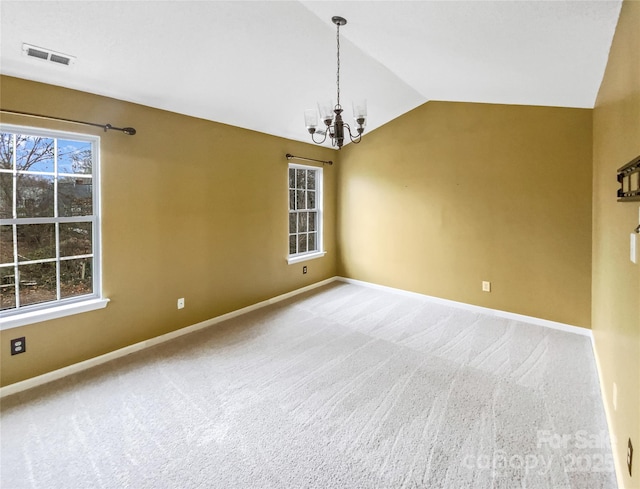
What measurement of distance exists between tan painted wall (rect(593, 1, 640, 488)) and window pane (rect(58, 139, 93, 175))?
3.66m

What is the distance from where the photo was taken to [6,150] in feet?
8.05

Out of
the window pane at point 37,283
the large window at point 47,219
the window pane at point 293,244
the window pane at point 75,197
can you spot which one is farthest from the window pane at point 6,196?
the window pane at point 293,244

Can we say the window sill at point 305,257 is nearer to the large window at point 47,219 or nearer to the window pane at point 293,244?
the window pane at point 293,244

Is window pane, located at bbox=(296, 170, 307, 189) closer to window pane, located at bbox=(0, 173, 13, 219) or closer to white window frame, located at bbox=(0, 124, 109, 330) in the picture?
white window frame, located at bbox=(0, 124, 109, 330)

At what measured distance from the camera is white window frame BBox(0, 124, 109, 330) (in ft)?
8.10

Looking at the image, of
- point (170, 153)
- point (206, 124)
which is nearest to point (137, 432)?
point (170, 153)

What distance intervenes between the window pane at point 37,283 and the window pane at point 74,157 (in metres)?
0.82

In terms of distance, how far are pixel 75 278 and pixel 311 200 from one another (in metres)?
3.33

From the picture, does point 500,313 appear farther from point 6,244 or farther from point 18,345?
point 6,244

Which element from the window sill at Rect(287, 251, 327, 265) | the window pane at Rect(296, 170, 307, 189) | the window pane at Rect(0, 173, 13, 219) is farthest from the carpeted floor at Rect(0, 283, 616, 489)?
the window pane at Rect(296, 170, 307, 189)

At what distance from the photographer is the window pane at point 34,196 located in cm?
252

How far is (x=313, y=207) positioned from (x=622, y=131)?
399 cm

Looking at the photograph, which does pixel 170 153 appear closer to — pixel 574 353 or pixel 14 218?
pixel 14 218

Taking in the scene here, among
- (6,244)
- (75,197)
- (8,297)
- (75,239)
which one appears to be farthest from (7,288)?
(75,197)
